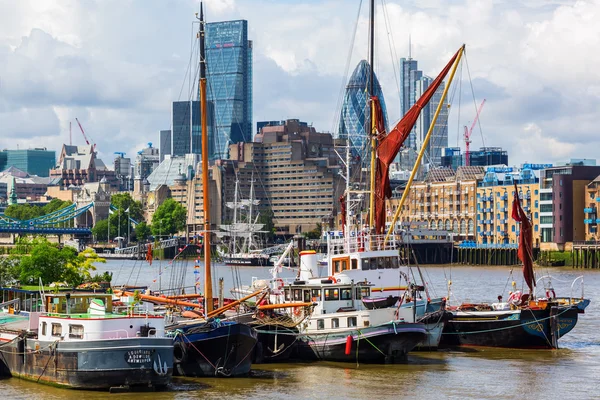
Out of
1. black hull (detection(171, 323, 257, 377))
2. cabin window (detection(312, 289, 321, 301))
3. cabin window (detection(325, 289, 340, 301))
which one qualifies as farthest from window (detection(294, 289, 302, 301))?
black hull (detection(171, 323, 257, 377))

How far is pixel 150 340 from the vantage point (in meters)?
39.8

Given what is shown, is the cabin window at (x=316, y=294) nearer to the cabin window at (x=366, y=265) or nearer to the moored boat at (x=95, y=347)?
the cabin window at (x=366, y=265)

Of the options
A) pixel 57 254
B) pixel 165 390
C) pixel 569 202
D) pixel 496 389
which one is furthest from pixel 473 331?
pixel 569 202

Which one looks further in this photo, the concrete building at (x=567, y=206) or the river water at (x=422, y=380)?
the concrete building at (x=567, y=206)

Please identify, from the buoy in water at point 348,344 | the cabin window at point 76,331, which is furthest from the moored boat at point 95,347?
the buoy in water at point 348,344

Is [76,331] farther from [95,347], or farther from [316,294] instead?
[316,294]

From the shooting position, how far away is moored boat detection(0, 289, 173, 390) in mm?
39594

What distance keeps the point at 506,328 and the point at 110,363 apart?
23695 mm

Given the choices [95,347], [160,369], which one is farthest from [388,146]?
[95,347]

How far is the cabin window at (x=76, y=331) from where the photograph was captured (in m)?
40.4

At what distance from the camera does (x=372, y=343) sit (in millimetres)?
48844

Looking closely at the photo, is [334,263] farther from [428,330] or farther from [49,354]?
[49,354]

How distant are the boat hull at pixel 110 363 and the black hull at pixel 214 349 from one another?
9.45ft

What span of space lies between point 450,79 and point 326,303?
58.1 feet
